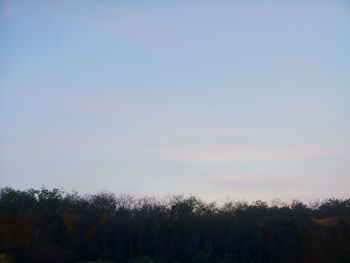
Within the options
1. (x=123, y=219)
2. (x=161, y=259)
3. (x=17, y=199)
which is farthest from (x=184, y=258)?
(x=17, y=199)

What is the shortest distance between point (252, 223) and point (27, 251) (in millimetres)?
13657

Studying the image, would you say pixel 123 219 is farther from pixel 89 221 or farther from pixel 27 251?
pixel 27 251

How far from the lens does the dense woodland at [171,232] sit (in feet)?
131

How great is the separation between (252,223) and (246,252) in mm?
1819

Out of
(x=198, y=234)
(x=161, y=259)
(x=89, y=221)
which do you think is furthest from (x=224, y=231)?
(x=89, y=221)

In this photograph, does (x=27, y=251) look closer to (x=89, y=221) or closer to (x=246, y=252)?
(x=89, y=221)

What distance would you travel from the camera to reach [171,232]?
43.6 metres

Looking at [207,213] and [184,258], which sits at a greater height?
[207,213]

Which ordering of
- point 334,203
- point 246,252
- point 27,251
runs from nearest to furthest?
point 27,251, point 246,252, point 334,203

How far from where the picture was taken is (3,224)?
4038 centimetres

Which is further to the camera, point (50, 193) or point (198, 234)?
point (50, 193)

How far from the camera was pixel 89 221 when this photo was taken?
141ft

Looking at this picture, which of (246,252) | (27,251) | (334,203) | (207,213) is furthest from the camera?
(334,203)

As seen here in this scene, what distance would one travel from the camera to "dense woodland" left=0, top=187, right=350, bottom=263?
131 ft
